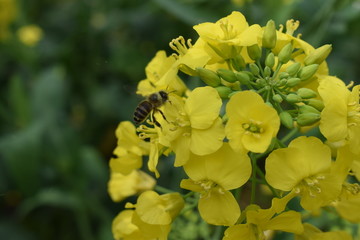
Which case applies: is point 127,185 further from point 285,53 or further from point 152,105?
point 285,53

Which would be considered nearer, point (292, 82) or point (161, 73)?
point (292, 82)

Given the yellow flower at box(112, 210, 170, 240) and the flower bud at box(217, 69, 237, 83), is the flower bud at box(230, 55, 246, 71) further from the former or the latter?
the yellow flower at box(112, 210, 170, 240)

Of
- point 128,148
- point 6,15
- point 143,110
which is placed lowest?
point 6,15

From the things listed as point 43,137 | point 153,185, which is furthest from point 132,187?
point 43,137

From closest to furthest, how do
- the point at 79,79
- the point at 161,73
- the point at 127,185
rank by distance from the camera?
the point at 161,73 < the point at 127,185 < the point at 79,79

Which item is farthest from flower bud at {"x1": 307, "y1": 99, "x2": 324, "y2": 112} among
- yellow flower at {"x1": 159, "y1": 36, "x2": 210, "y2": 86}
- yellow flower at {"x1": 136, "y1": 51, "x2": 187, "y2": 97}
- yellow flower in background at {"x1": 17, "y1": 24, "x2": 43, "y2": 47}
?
yellow flower in background at {"x1": 17, "y1": 24, "x2": 43, "y2": 47}

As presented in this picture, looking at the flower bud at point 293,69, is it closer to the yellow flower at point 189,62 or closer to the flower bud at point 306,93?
the flower bud at point 306,93

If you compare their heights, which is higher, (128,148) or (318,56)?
(318,56)

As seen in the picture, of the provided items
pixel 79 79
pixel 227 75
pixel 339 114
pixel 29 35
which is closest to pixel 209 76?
pixel 227 75
